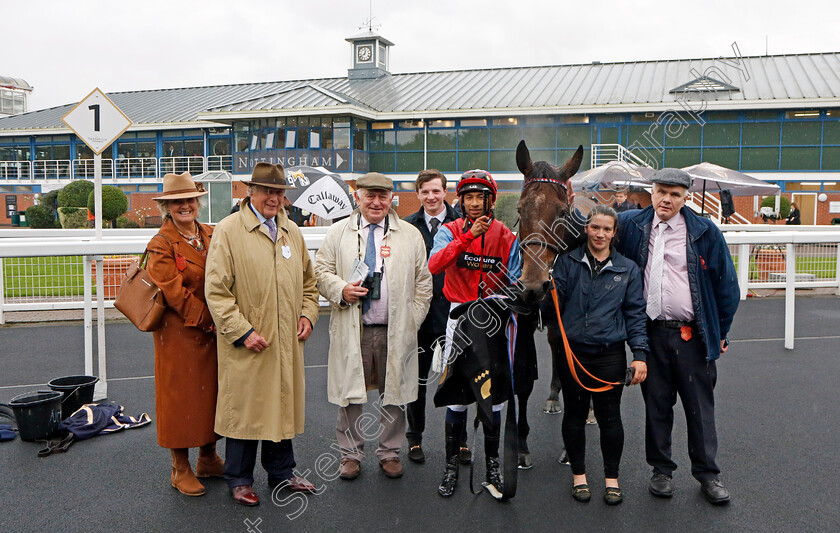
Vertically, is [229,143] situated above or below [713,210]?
above

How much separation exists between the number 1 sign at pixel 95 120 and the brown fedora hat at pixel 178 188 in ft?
7.77

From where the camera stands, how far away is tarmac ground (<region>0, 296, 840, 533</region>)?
3.42 meters

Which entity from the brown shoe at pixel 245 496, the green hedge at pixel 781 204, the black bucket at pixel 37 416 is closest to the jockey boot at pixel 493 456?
the brown shoe at pixel 245 496

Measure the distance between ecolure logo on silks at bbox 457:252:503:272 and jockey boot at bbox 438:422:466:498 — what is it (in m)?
0.97

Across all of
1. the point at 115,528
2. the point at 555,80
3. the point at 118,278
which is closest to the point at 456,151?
the point at 555,80

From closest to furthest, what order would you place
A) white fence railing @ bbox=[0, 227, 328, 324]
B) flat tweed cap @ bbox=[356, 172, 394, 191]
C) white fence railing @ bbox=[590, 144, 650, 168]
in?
flat tweed cap @ bbox=[356, 172, 394, 191] < white fence railing @ bbox=[0, 227, 328, 324] < white fence railing @ bbox=[590, 144, 650, 168]

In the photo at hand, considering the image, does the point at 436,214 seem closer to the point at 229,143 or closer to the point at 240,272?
the point at 240,272

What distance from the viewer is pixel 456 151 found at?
28.5 meters

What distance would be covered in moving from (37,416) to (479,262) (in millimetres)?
3205

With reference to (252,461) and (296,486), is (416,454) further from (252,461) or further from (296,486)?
(252,461)

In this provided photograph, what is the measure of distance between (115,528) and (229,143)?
103ft

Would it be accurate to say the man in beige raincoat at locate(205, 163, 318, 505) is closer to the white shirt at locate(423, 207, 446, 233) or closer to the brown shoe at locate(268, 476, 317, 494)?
the brown shoe at locate(268, 476, 317, 494)

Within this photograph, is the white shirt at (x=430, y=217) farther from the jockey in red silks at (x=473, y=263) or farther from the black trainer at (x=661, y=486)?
the black trainer at (x=661, y=486)

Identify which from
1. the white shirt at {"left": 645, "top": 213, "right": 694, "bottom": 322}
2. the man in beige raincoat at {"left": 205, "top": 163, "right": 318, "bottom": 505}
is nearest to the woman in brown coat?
the man in beige raincoat at {"left": 205, "top": 163, "right": 318, "bottom": 505}
